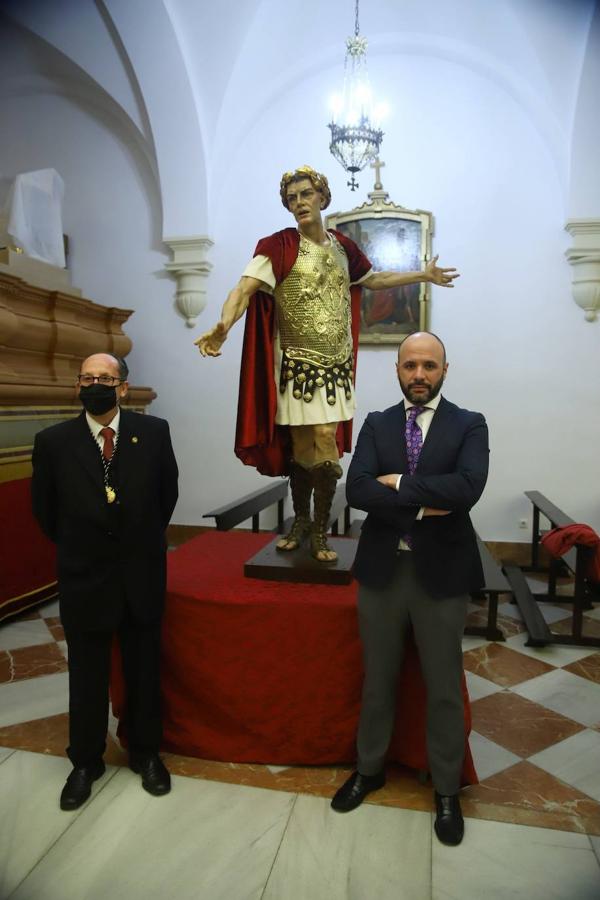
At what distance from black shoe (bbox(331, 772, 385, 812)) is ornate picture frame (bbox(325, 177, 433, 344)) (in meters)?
3.95

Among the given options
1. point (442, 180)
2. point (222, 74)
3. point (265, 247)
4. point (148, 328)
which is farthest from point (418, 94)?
point (265, 247)

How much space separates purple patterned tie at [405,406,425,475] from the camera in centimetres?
211

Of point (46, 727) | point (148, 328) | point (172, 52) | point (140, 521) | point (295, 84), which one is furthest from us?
point (148, 328)

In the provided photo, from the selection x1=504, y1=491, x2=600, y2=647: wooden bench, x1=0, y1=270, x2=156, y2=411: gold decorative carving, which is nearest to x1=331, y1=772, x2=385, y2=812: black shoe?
x1=504, y1=491, x2=600, y2=647: wooden bench

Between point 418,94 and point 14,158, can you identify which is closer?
point 418,94

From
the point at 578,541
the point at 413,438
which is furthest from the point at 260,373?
the point at 578,541

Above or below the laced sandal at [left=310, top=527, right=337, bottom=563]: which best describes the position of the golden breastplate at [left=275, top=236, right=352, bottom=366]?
Answer: above

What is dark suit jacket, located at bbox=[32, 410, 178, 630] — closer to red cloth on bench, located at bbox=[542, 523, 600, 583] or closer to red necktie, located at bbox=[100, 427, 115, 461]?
red necktie, located at bbox=[100, 427, 115, 461]

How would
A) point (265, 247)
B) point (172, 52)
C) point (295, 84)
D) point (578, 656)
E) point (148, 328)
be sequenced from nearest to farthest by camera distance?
point (265, 247)
point (578, 656)
point (172, 52)
point (295, 84)
point (148, 328)

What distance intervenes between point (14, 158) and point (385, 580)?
6.44 meters

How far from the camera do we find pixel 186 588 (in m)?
2.67

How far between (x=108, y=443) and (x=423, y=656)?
1352mm

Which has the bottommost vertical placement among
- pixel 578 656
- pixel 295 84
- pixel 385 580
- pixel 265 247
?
pixel 578 656

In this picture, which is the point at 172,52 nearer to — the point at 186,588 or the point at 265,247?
the point at 265,247
